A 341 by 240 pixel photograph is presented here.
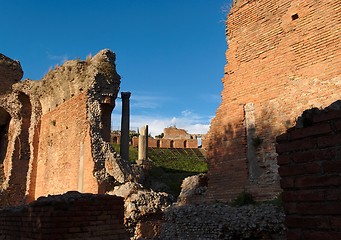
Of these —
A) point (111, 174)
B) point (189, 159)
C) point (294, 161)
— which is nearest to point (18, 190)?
point (111, 174)

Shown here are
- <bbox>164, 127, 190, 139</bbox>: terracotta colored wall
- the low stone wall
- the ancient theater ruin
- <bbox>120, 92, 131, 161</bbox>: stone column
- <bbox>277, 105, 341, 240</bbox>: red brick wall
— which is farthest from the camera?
<bbox>164, 127, 190, 139</bbox>: terracotta colored wall

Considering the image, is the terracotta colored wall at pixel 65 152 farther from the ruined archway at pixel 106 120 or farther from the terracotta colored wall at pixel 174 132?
the terracotta colored wall at pixel 174 132

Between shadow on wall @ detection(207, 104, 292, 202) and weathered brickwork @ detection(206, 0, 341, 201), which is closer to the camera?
weathered brickwork @ detection(206, 0, 341, 201)

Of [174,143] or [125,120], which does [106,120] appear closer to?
[125,120]

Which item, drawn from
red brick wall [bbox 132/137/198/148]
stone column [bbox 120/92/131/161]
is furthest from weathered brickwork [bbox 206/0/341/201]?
red brick wall [bbox 132/137/198/148]

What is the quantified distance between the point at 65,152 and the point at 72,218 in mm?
9459

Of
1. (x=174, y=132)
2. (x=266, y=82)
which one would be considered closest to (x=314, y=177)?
(x=266, y=82)

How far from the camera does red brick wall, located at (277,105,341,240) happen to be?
2.06 meters

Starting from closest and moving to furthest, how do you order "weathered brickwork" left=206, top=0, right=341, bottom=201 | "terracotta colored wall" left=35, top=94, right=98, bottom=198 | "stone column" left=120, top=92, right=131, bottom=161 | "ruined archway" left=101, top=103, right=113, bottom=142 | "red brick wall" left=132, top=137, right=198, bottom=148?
"weathered brickwork" left=206, top=0, right=341, bottom=201 < "terracotta colored wall" left=35, top=94, right=98, bottom=198 < "ruined archway" left=101, top=103, right=113, bottom=142 < "stone column" left=120, top=92, right=131, bottom=161 < "red brick wall" left=132, top=137, right=198, bottom=148

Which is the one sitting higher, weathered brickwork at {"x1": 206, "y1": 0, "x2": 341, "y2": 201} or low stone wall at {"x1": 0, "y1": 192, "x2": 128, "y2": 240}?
weathered brickwork at {"x1": 206, "y1": 0, "x2": 341, "y2": 201}

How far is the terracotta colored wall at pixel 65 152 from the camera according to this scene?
Result: 478 inches

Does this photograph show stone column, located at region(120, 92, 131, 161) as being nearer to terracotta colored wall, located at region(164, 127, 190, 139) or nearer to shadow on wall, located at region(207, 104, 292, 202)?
shadow on wall, located at region(207, 104, 292, 202)

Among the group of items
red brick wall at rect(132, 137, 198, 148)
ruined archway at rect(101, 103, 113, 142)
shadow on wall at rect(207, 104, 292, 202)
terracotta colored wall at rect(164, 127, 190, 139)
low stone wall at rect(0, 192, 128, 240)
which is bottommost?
low stone wall at rect(0, 192, 128, 240)

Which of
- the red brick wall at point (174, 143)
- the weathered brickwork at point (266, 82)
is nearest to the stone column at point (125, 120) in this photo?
the weathered brickwork at point (266, 82)
